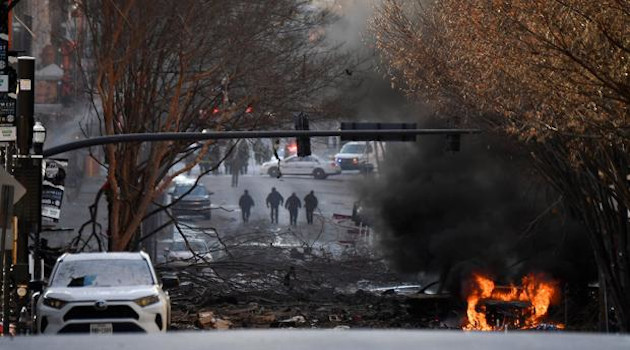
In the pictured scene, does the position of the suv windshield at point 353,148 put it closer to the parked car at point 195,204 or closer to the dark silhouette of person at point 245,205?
the parked car at point 195,204

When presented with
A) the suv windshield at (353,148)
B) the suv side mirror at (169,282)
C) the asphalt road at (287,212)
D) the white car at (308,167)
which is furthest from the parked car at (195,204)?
the suv side mirror at (169,282)

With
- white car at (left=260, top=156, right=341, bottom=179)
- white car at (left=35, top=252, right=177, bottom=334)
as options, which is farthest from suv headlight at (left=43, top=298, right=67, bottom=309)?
white car at (left=260, top=156, right=341, bottom=179)

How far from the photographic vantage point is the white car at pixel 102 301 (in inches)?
653

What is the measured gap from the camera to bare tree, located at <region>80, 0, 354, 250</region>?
1359 inches

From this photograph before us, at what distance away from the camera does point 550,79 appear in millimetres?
20594

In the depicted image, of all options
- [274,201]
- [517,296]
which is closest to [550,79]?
[517,296]

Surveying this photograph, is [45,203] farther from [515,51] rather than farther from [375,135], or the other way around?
[515,51]

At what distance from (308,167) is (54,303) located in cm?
5663

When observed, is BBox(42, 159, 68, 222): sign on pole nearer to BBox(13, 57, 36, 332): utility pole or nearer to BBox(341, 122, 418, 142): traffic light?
BBox(13, 57, 36, 332): utility pole

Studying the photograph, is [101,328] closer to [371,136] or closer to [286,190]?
[371,136]

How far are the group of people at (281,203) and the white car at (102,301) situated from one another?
3894 cm

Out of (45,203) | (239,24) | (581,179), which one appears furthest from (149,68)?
(581,179)

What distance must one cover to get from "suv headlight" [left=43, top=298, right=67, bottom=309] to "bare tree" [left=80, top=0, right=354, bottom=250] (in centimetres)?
1684

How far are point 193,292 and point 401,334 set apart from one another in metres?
31.6
